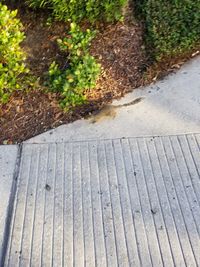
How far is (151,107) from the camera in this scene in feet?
11.0

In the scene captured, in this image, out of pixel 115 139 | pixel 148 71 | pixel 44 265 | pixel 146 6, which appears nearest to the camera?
pixel 44 265

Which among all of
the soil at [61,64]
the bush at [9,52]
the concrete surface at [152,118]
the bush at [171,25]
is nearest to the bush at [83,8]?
the soil at [61,64]

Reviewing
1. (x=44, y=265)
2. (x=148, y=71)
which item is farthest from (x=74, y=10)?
(x=44, y=265)

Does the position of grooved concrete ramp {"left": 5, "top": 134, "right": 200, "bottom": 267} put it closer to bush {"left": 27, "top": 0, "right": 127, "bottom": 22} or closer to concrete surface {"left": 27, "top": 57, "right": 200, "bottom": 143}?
concrete surface {"left": 27, "top": 57, "right": 200, "bottom": 143}

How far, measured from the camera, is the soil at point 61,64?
3.32 metres

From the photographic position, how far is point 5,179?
294cm

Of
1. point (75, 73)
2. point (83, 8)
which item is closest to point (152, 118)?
point (75, 73)

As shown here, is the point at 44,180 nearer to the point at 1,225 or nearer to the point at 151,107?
the point at 1,225

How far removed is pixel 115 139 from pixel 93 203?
615 mm

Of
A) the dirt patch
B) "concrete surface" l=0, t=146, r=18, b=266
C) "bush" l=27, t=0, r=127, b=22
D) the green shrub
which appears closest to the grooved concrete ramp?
"concrete surface" l=0, t=146, r=18, b=266

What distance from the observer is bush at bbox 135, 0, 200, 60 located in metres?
3.63

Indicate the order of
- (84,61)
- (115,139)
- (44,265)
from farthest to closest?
(84,61)
(115,139)
(44,265)

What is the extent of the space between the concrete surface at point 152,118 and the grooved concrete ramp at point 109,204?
0.08m

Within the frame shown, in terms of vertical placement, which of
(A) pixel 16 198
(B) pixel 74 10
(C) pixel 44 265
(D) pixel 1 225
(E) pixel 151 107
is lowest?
(C) pixel 44 265
